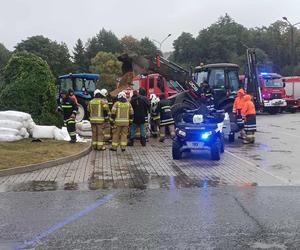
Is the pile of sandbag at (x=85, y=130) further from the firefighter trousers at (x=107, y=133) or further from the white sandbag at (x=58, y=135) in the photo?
the white sandbag at (x=58, y=135)

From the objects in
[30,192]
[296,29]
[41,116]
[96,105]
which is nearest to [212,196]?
[30,192]

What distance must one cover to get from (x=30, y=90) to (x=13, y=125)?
223 centimetres

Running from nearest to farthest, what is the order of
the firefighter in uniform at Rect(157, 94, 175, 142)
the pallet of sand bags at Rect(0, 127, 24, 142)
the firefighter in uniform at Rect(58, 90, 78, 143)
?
the pallet of sand bags at Rect(0, 127, 24, 142) → the firefighter in uniform at Rect(58, 90, 78, 143) → the firefighter in uniform at Rect(157, 94, 175, 142)

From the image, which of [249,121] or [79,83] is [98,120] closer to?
[249,121]

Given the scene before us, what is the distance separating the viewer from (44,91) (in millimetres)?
18375

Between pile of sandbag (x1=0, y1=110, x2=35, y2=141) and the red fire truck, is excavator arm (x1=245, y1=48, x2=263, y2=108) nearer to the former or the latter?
pile of sandbag (x1=0, y1=110, x2=35, y2=141)

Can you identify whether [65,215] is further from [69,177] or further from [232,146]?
[232,146]

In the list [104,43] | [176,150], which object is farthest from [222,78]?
[104,43]

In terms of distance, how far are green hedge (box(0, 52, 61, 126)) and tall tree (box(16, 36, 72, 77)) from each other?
73.3 meters

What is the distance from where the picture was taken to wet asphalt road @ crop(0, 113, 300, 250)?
6414mm

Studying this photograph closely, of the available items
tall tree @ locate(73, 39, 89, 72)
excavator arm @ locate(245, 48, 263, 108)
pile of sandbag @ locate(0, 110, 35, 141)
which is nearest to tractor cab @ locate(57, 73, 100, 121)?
excavator arm @ locate(245, 48, 263, 108)

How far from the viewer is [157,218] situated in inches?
299

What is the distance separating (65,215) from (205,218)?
2096 millimetres

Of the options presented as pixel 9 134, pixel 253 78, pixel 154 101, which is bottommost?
pixel 9 134
